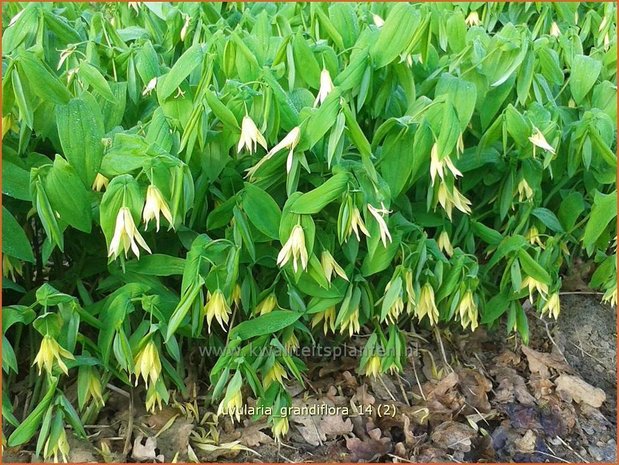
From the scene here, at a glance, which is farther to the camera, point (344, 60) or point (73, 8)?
point (73, 8)

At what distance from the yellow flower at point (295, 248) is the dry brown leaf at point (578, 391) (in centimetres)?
99

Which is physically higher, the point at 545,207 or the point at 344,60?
the point at 344,60

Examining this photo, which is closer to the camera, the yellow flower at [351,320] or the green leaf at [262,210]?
the green leaf at [262,210]

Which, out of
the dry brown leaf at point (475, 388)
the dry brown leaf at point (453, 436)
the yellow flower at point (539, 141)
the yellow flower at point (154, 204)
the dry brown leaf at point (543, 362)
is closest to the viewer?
the yellow flower at point (154, 204)

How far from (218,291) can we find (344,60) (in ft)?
2.19

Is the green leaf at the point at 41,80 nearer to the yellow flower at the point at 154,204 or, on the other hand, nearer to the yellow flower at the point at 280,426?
the yellow flower at the point at 154,204

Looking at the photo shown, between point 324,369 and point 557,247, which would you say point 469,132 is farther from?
point 324,369

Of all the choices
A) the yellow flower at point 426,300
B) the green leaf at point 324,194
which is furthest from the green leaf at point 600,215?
the green leaf at point 324,194

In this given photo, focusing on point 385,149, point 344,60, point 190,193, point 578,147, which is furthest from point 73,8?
point 578,147

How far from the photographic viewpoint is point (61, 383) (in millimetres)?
1573

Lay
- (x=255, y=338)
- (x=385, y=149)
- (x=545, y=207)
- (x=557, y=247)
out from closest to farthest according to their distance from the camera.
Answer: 1. (x=385, y=149)
2. (x=255, y=338)
3. (x=557, y=247)
4. (x=545, y=207)

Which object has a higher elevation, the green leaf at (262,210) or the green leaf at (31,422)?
the green leaf at (262,210)

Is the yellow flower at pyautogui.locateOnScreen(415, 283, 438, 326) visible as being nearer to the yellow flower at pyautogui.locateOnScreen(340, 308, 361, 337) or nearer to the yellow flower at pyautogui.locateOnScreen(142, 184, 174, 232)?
the yellow flower at pyautogui.locateOnScreen(340, 308, 361, 337)

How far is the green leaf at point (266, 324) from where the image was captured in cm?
141
